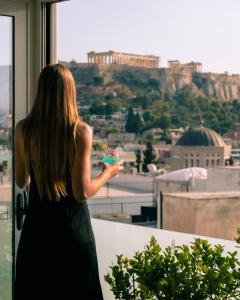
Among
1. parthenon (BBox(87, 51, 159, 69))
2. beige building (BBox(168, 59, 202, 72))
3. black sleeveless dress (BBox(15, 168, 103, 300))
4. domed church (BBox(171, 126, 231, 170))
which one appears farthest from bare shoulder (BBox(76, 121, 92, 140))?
parthenon (BBox(87, 51, 159, 69))

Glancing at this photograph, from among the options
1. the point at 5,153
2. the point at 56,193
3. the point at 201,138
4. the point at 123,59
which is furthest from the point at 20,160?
the point at 123,59

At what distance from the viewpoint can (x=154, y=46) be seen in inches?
151

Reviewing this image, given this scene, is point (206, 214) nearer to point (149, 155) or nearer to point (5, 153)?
point (149, 155)

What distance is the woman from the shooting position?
2.37 meters

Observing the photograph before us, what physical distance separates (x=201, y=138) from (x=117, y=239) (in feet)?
2.43

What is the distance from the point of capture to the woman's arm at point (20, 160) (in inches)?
98.0

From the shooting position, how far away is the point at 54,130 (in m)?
2.38

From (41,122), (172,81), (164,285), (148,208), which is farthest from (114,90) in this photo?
(164,285)

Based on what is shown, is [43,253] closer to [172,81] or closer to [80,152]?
[80,152]

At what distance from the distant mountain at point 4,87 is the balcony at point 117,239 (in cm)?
80

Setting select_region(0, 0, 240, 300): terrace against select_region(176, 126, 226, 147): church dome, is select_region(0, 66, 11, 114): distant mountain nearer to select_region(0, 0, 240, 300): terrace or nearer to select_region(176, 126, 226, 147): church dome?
select_region(0, 0, 240, 300): terrace

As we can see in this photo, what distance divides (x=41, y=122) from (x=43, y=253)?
0.54 meters

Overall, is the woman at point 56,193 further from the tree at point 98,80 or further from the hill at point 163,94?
the tree at point 98,80

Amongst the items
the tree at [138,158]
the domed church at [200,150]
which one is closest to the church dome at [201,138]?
the domed church at [200,150]
